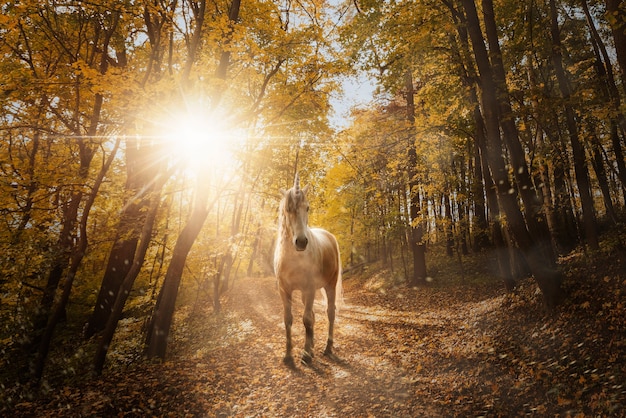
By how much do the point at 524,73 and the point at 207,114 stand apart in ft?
40.9

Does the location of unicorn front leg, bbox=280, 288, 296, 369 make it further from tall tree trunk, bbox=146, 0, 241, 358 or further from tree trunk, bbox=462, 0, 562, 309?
tree trunk, bbox=462, 0, 562, 309

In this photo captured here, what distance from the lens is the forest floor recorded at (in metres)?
4.57

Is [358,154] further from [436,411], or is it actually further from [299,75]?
[436,411]

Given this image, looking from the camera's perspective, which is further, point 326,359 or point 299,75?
point 299,75

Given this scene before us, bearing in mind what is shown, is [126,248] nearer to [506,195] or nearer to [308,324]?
[308,324]

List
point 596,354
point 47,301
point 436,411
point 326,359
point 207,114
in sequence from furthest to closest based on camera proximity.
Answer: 1. point 47,301
2. point 207,114
3. point 326,359
4. point 596,354
5. point 436,411

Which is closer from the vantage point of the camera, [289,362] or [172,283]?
[289,362]

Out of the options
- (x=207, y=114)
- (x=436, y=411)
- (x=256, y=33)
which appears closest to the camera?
(x=436, y=411)

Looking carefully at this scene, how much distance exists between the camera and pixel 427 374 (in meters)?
6.07

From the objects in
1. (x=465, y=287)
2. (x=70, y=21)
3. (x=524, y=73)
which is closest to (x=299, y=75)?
(x=70, y=21)

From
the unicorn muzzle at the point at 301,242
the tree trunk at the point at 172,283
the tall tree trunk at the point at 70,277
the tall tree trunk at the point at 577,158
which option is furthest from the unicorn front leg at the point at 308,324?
the tall tree trunk at the point at 577,158

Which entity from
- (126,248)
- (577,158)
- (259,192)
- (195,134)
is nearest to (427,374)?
(259,192)

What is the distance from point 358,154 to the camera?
406 inches

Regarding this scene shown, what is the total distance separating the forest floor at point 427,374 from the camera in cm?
457
